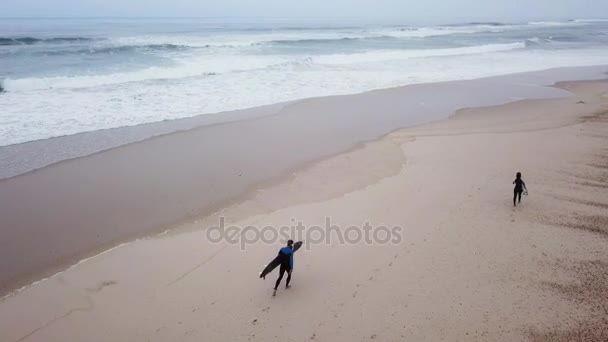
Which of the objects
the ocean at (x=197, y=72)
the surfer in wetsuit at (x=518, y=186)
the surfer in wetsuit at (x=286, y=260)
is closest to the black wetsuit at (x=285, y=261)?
the surfer in wetsuit at (x=286, y=260)

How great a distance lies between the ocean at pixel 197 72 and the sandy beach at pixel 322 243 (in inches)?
185

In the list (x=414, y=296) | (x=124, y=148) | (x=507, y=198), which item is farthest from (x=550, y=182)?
(x=124, y=148)

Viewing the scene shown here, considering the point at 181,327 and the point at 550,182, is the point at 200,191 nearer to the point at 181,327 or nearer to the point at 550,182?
the point at 181,327

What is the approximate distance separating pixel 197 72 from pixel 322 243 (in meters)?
22.3

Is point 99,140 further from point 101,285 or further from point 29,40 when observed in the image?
point 29,40

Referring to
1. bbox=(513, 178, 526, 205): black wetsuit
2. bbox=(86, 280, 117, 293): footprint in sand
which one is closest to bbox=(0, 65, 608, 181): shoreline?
bbox=(86, 280, 117, 293): footprint in sand

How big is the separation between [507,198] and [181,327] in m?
7.87

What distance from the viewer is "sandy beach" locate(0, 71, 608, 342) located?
6.18m

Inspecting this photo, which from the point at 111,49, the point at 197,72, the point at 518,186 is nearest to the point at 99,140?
the point at 518,186

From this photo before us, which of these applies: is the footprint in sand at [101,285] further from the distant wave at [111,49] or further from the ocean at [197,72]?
the distant wave at [111,49]

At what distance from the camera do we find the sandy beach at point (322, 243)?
A: 6180 millimetres

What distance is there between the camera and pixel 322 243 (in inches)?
323

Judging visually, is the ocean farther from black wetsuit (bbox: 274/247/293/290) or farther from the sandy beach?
black wetsuit (bbox: 274/247/293/290)

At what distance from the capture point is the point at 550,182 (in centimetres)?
1055
